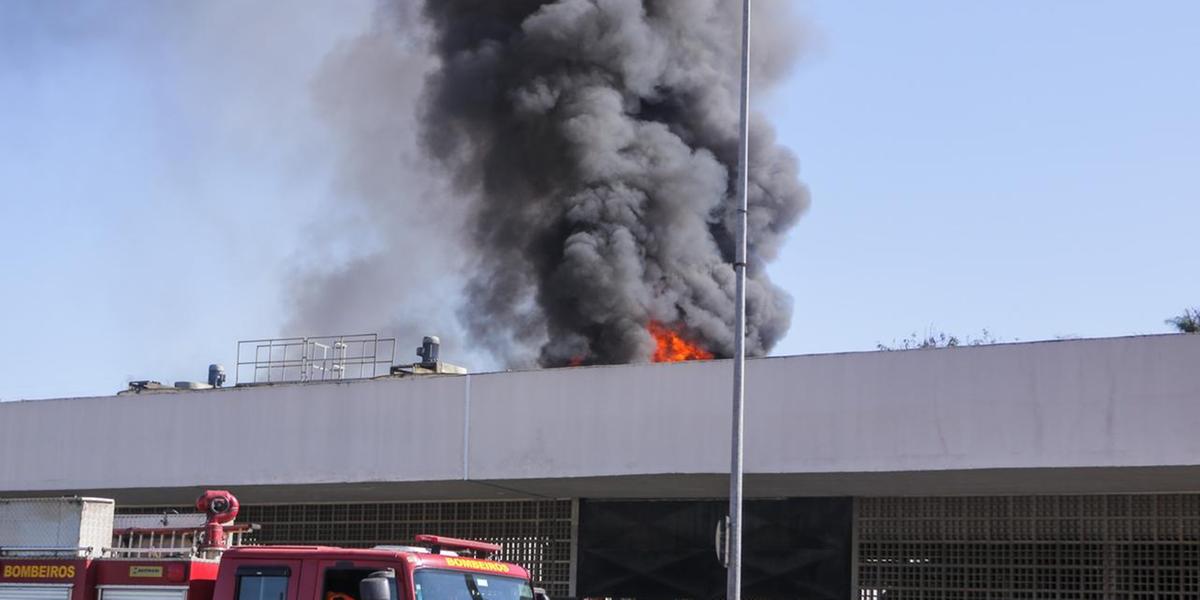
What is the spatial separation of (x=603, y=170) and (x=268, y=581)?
2130 cm

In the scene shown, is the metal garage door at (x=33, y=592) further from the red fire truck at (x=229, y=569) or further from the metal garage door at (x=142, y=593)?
the metal garage door at (x=142, y=593)

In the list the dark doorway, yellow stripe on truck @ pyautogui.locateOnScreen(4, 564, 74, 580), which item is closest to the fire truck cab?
yellow stripe on truck @ pyautogui.locateOnScreen(4, 564, 74, 580)

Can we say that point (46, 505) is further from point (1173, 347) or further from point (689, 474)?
point (1173, 347)

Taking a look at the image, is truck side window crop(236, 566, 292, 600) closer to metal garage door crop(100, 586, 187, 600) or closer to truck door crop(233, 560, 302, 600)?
truck door crop(233, 560, 302, 600)

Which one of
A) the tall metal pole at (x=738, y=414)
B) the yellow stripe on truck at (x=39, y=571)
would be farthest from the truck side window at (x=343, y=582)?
the tall metal pole at (x=738, y=414)

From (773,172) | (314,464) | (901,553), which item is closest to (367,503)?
(314,464)

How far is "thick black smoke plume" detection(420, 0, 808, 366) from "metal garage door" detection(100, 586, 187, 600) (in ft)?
62.4

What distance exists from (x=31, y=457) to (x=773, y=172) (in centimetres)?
1740

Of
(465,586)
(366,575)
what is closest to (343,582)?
(366,575)

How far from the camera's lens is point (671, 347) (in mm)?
29984

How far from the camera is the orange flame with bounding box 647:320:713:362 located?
29.8m

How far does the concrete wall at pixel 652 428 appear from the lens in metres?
15.8

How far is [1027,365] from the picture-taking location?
637 inches

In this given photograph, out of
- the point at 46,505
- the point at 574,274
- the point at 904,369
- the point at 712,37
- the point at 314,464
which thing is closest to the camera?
the point at 46,505
